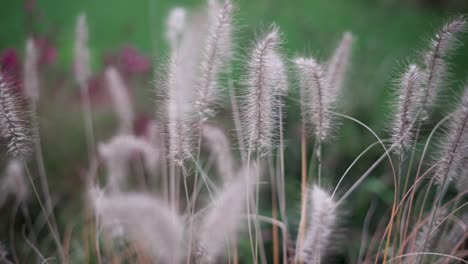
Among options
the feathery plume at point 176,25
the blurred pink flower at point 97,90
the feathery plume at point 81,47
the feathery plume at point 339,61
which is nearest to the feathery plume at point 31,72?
the feathery plume at point 81,47

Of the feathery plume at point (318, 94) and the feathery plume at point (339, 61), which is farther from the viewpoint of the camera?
the feathery plume at point (339, 61)

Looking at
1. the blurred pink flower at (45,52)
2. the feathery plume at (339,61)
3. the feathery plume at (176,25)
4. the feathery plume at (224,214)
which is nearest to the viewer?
the feathery plume at (224,214)

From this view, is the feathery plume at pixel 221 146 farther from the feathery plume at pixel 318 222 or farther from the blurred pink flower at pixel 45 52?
the blurred pink flower at pixel 45 52

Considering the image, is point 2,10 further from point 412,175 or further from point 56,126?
point 412,175

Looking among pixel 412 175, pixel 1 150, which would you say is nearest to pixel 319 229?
pixel 1 150

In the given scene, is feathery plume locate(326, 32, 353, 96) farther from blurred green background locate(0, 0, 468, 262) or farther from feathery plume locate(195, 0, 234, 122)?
blurred green background locate(0, 0, 468, 262)
